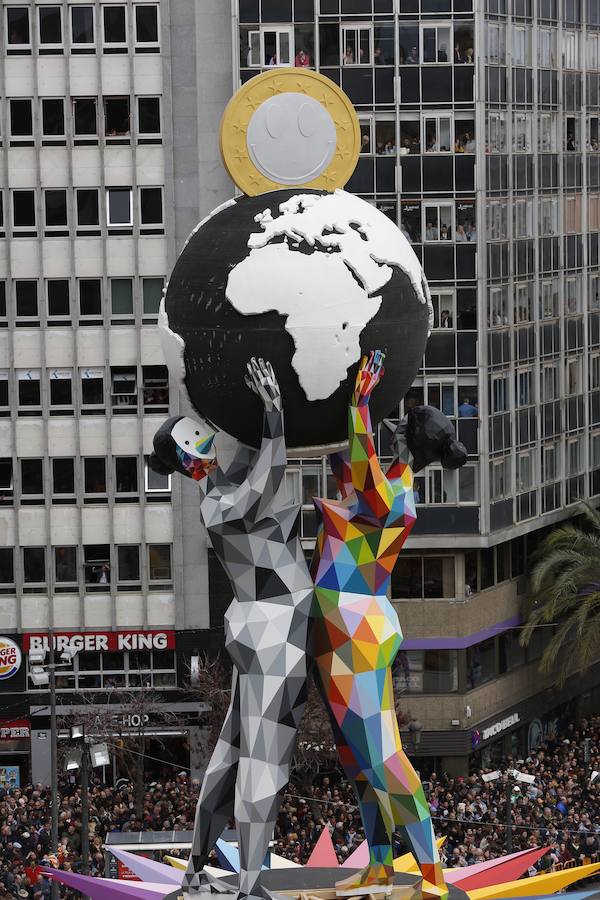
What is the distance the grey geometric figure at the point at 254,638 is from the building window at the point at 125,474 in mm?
30308

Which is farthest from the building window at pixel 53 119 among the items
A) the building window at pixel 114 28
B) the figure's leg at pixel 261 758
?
the figure's leg at pixel 261 758

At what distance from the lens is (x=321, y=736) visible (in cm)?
6406

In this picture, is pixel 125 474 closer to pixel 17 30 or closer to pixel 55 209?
pixel 55 209

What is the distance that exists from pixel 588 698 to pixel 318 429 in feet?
139

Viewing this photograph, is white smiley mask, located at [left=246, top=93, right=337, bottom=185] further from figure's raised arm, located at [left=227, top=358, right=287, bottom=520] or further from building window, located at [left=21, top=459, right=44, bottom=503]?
building window, located at [left=21, top=459, right=44, bottom=503]

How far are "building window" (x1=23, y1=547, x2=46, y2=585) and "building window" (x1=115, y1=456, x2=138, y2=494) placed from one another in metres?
2.79

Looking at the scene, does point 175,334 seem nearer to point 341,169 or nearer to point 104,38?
point 341,169

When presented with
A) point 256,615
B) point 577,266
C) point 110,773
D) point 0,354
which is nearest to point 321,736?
point 110,773

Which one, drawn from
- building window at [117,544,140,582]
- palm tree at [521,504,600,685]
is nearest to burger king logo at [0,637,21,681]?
building window at [117,544,140,582]

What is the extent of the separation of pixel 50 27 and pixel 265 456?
33907 millimetres

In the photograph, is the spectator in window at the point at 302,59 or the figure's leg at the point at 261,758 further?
the spectator in window at the point at 302,59

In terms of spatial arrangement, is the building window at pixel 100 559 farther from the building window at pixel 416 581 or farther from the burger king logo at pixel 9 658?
the building window at pixel 416 581

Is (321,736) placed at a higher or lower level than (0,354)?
lower

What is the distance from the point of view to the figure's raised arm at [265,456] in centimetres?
3850
